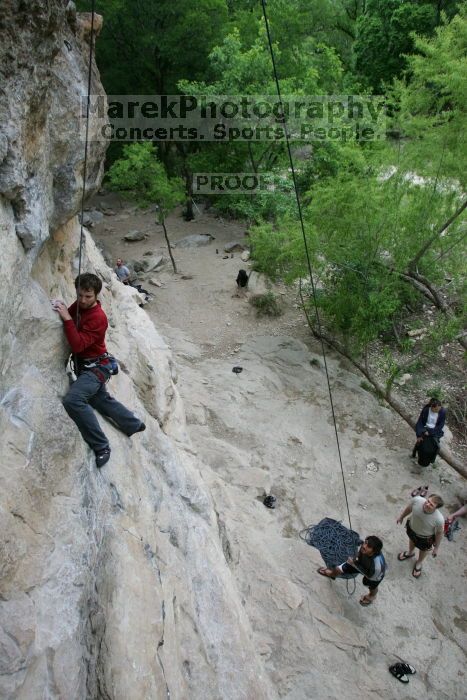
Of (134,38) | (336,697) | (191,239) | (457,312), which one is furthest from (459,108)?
(134,38)

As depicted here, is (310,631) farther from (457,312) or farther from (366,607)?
(457,312)

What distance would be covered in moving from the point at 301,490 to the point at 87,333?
16.8ft

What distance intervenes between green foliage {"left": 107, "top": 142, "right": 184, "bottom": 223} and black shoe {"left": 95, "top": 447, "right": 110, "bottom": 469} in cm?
1048

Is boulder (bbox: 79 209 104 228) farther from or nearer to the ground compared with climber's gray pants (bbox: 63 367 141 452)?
nearer to the ground

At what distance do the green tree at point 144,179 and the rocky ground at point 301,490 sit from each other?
2439 mm

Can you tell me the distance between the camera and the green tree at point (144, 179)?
12664mm

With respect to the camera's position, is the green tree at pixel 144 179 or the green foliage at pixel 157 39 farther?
the green foliage at pixel 157 39

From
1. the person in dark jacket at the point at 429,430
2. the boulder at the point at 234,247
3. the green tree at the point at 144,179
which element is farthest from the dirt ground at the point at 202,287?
the person in dark jacket at the point at 429,430

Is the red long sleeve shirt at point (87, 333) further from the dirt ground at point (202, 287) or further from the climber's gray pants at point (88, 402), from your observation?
the dirt ground at point (202, 287)

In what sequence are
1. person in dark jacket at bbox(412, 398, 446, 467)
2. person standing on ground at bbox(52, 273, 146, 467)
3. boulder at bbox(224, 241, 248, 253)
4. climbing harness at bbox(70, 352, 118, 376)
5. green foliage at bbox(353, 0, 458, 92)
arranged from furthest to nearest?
green foliage at bbox(353, 0, 458, 92), boulder at bbox(224, 241, 248, 253), person in dark jacket at bbox(412, 398, 446, 467), climbing harness at bbox(70, 352, 118, 376), person standing on ground at bbox(52, 273, 146, 467)

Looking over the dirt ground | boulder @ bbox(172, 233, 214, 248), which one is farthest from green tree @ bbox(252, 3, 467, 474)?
boulder @ bbox(172, 233, 214, 248)

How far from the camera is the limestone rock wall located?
112 inches

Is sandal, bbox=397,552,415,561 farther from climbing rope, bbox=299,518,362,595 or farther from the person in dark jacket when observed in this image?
the person in dark jacket

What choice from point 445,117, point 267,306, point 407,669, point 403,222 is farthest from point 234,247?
point 407,669
